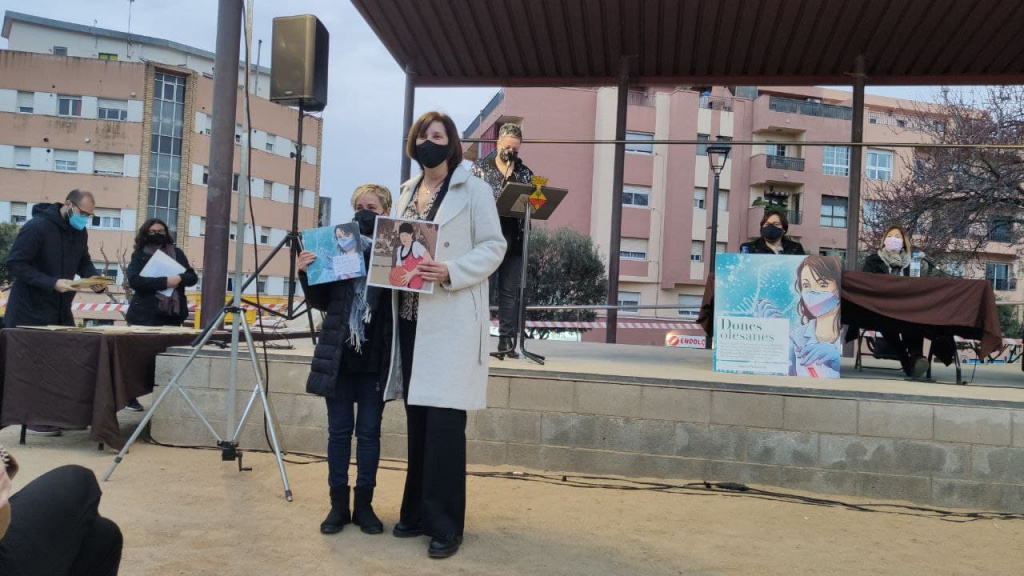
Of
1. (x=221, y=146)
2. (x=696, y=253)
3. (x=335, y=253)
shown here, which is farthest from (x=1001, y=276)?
(x=335, y=253)

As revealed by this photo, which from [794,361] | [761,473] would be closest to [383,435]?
[761,473]

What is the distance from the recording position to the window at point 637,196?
132 ft

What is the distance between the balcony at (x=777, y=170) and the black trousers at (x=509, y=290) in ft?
130

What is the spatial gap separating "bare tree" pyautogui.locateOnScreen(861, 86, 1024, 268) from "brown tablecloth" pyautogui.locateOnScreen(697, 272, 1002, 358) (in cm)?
1410

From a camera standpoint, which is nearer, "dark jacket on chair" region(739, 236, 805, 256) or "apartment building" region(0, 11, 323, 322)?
"dark jacket on chair" region(739, 236, 805, 256)

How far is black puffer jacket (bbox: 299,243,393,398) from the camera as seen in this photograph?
3.91 metres

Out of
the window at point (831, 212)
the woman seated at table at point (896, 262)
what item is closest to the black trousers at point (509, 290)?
the woman seated at table at point (896, 262)

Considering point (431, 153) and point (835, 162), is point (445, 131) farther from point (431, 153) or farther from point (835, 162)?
point (835, 162)

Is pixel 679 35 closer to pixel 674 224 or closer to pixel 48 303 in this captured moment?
pixel 48 303

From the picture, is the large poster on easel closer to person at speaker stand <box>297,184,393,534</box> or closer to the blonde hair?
the blonde hair

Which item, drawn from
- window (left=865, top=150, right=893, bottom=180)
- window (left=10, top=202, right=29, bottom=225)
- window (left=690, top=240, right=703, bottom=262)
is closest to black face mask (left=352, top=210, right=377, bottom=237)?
window (left=690, top=240, right=703, bottom=262)

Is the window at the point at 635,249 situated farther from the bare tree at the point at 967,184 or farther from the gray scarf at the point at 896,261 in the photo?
the gray scarf at the point at 896,261

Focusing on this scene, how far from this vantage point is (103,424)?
5551 millimetres

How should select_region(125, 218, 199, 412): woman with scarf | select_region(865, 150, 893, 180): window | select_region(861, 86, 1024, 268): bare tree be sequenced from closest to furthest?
1. select_region(125, 218, 199, 412): woman with scarf
2. select_region(861, 86, 1024, 268): bare tree
3. select_region(865, 150, 893, 180): window
